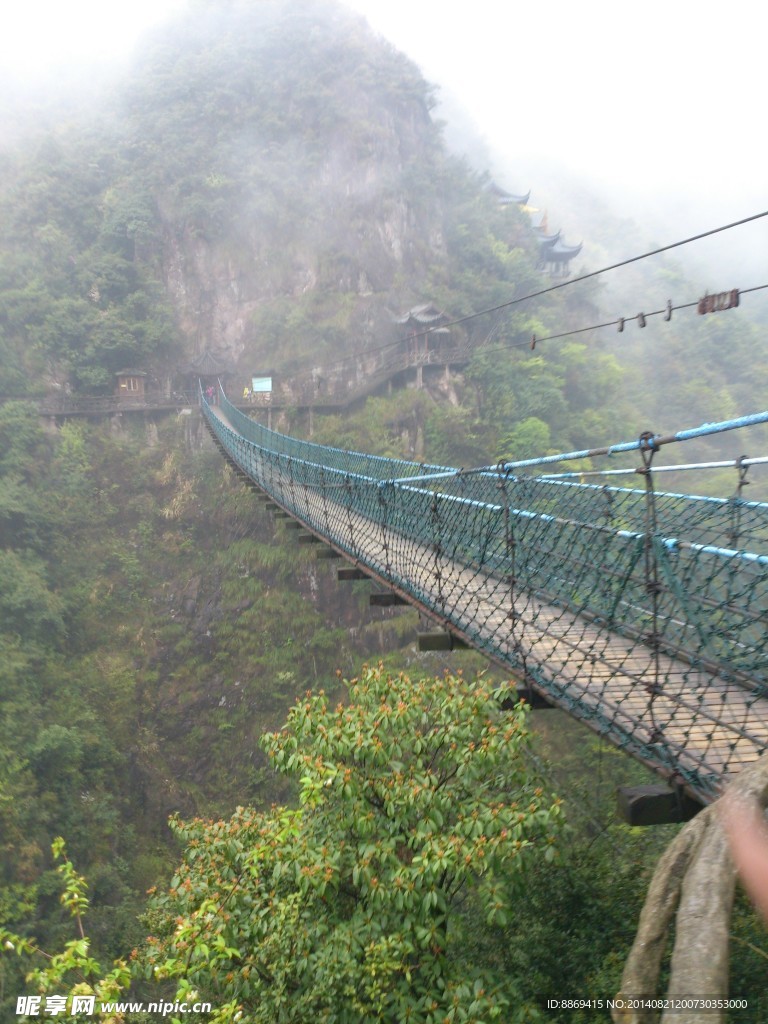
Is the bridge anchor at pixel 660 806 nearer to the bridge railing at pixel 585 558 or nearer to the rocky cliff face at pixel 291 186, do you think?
the bridge railing at pixel 585 558

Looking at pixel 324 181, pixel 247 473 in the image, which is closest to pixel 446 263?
pixel 324 181

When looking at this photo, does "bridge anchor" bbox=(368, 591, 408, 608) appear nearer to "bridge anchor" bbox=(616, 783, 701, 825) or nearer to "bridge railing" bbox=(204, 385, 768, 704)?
"bridge railing" bbox=(204, 385, 768, 704)

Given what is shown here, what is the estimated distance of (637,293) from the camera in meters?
25.8

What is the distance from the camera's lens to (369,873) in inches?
120

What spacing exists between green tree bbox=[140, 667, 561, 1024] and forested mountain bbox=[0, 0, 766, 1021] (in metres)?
0.57

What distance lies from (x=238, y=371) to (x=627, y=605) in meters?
14.8

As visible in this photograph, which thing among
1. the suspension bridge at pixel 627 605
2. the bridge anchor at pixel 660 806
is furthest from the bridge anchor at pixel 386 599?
the bridge anchor at pixel 660 806

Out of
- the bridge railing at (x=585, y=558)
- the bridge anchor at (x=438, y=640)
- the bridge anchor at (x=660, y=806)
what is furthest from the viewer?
the bridge anchor at (x=438, y=640)

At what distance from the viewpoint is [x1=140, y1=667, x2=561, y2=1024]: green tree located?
2861mm

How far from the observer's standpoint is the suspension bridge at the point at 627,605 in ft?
7.12

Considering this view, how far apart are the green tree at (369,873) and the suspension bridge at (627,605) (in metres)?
0.50

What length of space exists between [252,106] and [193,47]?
418 cm

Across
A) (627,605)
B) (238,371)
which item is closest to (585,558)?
(627,605)

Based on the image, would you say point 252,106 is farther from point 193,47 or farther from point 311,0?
point 311,0
